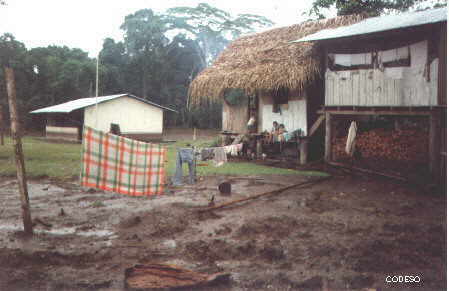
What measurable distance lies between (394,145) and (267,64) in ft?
16.5

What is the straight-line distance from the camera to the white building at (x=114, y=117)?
2403 cm

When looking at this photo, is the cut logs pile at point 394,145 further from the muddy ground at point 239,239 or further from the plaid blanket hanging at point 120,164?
the plaid blanket hanging at point 120,164

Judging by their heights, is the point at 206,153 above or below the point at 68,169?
above

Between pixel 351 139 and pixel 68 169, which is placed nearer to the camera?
pixel 351 139

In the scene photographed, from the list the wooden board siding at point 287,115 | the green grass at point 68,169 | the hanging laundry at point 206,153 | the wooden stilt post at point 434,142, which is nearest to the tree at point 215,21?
the wooden board siding at point 287,115

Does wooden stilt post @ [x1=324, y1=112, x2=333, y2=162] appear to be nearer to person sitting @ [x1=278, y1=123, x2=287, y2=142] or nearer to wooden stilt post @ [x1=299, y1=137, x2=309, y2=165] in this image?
wooden stilt post @ [x1=299, y1=137, x2=309, y2=165]

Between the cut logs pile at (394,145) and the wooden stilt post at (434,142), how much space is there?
0.65 metres

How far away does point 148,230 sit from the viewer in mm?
5820

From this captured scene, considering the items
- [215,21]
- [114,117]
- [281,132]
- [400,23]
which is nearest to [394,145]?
[400,23]

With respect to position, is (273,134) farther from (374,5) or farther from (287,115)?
(374,5)

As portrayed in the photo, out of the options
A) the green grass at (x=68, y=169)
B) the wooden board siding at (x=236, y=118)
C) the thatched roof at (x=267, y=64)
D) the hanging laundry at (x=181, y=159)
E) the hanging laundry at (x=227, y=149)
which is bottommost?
the green grass at (x=68, y=169)

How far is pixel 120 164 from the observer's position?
213 inches

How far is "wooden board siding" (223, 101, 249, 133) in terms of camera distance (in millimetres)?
16419

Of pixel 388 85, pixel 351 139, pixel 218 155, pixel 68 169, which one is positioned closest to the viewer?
pixel 218 155
